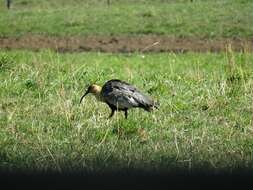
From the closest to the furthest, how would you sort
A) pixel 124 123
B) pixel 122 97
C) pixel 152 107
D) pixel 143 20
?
pixel 124 123, pixel 122 97, pixel 152 107, pixel 143 20

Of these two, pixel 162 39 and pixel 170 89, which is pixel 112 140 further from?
pixel 162 39

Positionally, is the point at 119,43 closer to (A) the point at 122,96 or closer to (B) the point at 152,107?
(B) the point at 152,107

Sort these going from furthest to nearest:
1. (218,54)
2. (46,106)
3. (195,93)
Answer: (218,54), (195,93), (46,106)

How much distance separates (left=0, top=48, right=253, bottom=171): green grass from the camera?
238 inches

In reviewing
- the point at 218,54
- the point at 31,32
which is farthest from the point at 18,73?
the point at 31,32

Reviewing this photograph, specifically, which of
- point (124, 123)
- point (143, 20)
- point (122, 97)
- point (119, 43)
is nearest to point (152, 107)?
point (122, 97)

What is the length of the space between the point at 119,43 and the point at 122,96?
12707 mm

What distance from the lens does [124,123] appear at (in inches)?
281

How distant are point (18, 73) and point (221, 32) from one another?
11.6 metres

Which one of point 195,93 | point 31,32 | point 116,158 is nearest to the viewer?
point 116,158

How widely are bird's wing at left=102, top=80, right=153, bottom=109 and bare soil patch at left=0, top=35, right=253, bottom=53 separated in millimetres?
10771

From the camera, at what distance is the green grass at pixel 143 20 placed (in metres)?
21.5

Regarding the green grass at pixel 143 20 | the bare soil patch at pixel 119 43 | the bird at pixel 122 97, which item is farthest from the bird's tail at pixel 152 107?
the green grass at pixel 143 20

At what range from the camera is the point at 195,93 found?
30.1 feet
